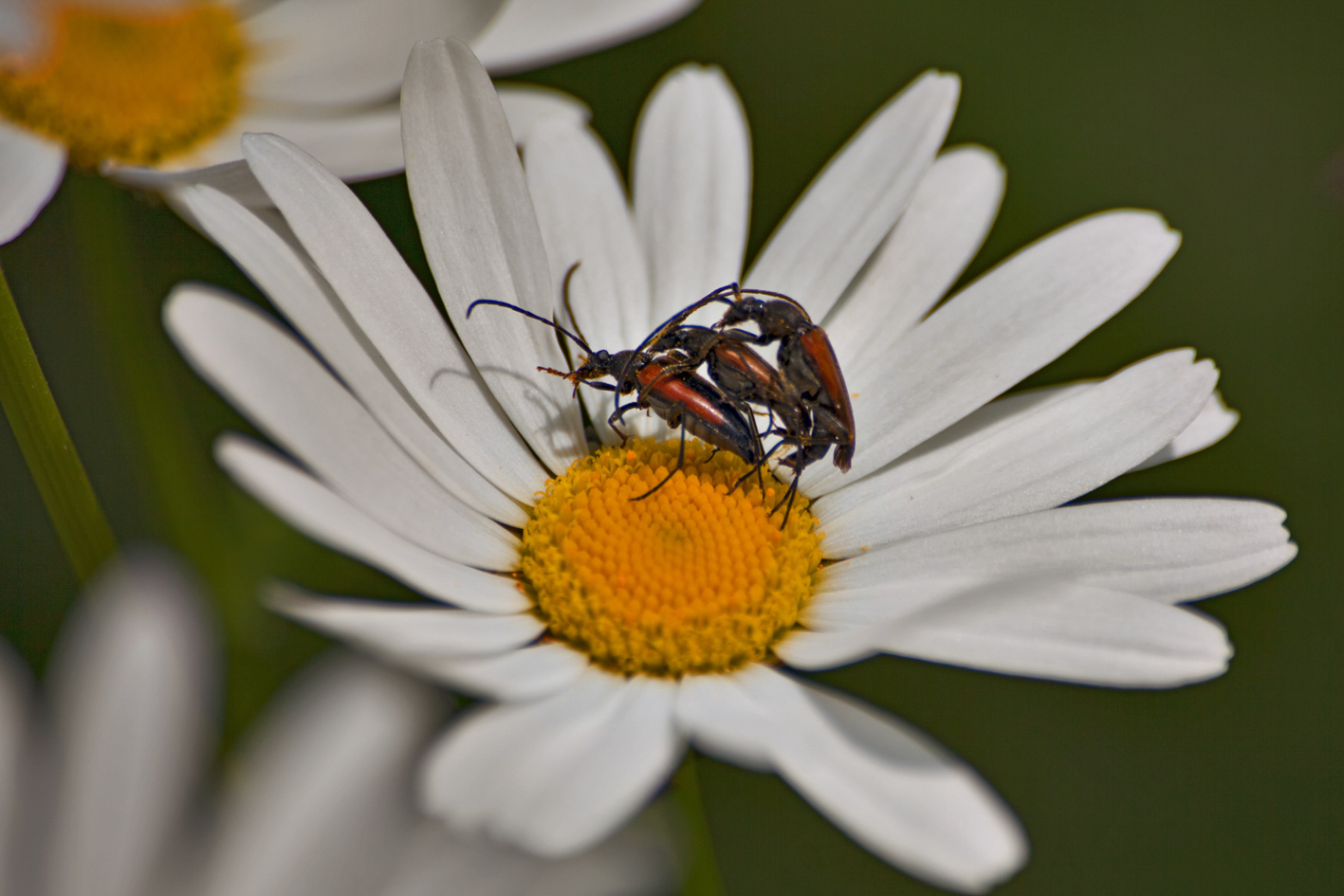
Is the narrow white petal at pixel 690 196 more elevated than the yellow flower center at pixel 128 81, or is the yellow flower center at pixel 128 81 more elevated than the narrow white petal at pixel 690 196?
the yellow flower center at pixel 128 81

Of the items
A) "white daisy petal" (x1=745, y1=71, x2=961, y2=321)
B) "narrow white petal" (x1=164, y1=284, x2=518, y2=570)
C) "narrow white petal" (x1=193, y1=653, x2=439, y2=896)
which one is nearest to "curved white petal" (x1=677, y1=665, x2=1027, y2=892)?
"narrow white petal" (x1=193, y1=653, x2=439, y2=896)

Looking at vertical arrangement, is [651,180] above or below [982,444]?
above

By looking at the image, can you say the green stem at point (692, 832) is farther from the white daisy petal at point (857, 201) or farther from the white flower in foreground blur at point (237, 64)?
the white flower in foreground blur at point (237, 64)

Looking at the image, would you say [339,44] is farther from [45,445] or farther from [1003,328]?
[1003,328]

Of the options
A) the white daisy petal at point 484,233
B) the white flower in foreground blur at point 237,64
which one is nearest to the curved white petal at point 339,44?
the white flower in foreground blur at point 237,64

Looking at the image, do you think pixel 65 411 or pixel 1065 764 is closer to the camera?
pixel 65 411

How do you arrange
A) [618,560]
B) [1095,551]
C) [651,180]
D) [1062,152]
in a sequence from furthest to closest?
[1062,152]
[651,180]
[618,560]
[1095,551]

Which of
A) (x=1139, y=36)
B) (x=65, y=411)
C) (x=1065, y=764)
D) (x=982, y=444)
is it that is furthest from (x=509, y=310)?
(x=1139, y=36)

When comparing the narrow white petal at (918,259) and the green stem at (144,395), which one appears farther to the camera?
the narrow white petal at (918,259)

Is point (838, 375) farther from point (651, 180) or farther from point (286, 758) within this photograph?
point (286, 758)
